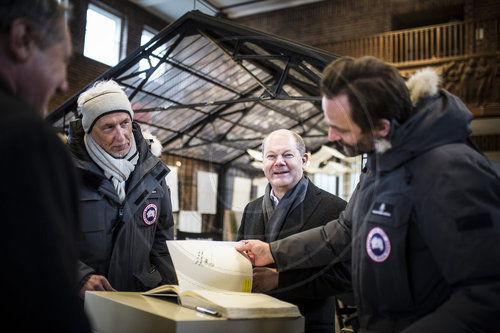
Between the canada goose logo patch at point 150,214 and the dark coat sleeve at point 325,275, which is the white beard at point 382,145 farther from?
the canada goose logo patch at point 150,214

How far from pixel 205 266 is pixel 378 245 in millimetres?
450

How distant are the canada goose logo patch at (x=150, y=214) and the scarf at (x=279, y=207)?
54cm

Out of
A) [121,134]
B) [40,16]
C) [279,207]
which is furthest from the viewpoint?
[121,134]

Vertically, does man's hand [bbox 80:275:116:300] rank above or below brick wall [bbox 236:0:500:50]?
below

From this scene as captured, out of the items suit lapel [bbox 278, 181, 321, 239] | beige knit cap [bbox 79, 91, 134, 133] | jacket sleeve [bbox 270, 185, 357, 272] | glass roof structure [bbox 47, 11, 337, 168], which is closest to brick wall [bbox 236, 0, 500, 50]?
glass roof structure [bbox 47, 11, 337, 168]

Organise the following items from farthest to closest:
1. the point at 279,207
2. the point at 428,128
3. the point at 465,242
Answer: the point at 279,207, the point at 428,128, the point at 465,242

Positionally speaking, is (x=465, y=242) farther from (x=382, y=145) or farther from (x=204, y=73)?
(x=204, y=73)

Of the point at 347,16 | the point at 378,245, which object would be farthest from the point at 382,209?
the point at 347,16

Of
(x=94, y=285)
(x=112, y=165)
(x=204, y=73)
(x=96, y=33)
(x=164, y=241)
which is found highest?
(x=204, y=73)

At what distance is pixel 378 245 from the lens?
101 cm

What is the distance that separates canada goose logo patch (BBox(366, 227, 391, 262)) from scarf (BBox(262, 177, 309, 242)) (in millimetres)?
479

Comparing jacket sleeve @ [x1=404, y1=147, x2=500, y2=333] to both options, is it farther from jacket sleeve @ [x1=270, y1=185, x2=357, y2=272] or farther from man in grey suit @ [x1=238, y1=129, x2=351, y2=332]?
man in grey suit @ [x1=238, y1=129, x2=351, y2=332]

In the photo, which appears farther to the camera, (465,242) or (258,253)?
(258,253)

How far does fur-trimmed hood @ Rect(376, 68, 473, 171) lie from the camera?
0.99 metres
